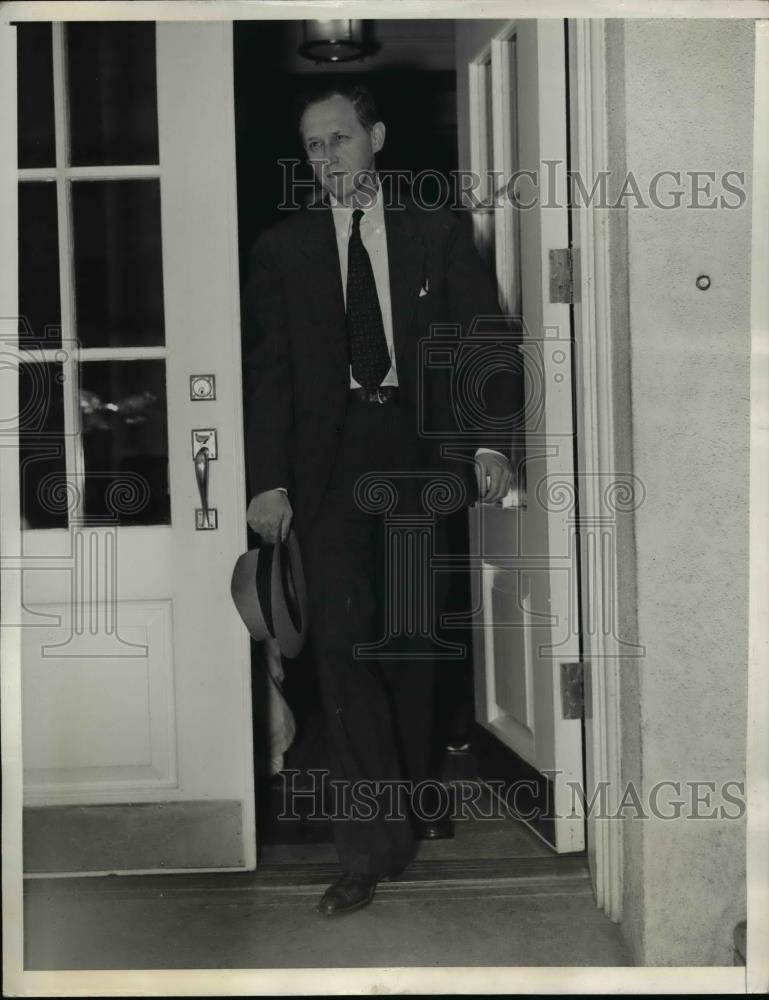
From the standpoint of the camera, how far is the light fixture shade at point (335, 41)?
3.97 meters

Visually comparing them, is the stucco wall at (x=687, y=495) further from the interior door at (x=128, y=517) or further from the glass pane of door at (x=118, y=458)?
the glass pane of door at (x=118, y=458)

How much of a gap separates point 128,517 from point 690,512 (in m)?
1.27

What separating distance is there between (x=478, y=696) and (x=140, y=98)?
1784 mm

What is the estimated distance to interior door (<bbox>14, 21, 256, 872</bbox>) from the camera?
2629mm

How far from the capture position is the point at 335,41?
399 cm

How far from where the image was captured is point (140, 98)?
9.11ft

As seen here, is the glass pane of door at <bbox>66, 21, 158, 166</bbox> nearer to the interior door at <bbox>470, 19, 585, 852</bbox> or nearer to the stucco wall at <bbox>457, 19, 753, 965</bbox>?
the interior door at <bbox>470, 19, 585, 852</bbox>

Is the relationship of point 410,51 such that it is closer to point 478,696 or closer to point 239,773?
point 478,696

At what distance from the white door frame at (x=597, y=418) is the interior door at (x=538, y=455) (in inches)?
3.6

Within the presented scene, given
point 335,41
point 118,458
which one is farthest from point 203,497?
point 335,41

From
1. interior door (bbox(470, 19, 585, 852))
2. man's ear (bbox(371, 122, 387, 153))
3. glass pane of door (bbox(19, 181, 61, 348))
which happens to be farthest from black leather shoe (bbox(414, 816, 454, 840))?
man's ear (bbox(371, 122, 387, 153))

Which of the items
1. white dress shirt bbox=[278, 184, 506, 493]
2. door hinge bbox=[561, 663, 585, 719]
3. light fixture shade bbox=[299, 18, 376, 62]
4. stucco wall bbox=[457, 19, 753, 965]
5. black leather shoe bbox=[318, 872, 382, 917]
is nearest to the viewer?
stucco wall bbox=[457, 19, 753, 965]

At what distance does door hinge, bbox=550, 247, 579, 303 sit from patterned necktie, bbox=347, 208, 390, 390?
400 millimetres

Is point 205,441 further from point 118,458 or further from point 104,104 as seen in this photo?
point 104,104
